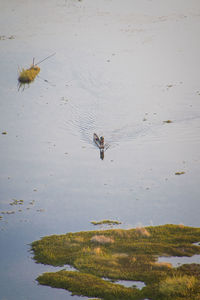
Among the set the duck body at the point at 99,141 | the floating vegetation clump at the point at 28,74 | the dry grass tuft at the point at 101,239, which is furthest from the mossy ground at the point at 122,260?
the floating vegetation clump at the point at 28,74

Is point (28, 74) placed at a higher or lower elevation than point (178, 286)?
higher

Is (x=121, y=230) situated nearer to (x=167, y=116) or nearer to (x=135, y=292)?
(x=135, y=292)

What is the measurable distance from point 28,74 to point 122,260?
31.1 meters

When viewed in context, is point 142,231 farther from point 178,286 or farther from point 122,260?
point 178,286

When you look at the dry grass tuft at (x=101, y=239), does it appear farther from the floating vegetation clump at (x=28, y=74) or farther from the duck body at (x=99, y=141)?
the floating vegetation clump at (x=28, y=74)

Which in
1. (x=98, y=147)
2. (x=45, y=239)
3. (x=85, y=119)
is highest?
(x=85, y=119)

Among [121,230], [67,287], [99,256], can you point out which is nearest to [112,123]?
[121,230]

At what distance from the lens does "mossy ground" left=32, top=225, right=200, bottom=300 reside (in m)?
23.9

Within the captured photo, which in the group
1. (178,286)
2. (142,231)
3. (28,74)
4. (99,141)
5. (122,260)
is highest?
(28,74)

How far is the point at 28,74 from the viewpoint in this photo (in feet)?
175

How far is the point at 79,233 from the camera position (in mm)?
31172

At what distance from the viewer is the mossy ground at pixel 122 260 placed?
78.5 ft

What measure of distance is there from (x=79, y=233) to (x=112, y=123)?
15648mm

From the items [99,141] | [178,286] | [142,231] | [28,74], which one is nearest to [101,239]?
[142,231]
